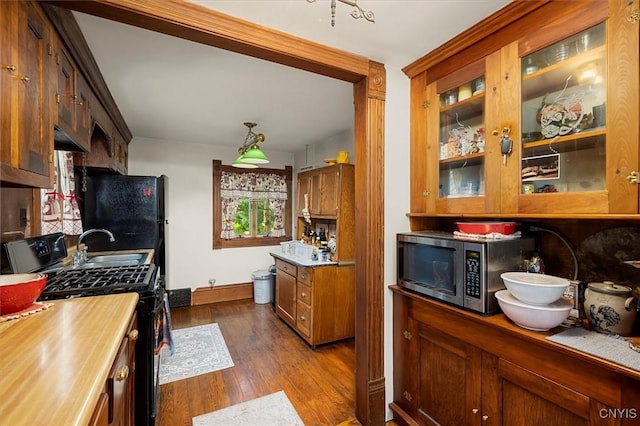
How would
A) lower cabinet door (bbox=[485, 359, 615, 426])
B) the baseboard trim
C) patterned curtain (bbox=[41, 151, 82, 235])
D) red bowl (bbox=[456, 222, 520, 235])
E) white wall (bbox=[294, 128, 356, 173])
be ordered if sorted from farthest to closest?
1. the baseboard trim
2. white wall (bbox=[294, 128, 356, 173])
3. patterned curtain (bbox=[41, 151, 82, 235])
4. red bowl (bbox=[456, 222, 520, 235])
5. lower cabinet door (bbox=[485, 359, 615, 426])

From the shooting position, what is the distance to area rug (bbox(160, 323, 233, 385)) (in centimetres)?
257

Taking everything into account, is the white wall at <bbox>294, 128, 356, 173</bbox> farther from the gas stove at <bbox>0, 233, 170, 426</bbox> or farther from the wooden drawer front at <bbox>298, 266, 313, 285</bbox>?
the gas stove at <bbox>0, 233, 170, 426</bbox>

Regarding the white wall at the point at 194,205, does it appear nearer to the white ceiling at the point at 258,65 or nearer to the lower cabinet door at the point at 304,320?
the white ceiling at the point at 258,65

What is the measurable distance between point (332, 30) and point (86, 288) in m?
1.89

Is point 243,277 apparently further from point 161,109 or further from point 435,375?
point 435,375

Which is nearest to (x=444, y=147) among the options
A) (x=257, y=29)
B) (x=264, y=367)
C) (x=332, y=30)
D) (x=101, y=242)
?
(x=332, y=30)

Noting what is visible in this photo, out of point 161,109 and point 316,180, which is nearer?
point 161,109

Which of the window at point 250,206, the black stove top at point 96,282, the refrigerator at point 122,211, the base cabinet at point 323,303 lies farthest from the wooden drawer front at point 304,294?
the window at point 250,206

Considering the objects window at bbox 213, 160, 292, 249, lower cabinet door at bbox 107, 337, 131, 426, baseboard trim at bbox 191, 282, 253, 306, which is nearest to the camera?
lower cabinet door at bbox 107, 337, 131, 426

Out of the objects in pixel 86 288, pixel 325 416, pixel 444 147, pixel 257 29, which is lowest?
pixel 325 416

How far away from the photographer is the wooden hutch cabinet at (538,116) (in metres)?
1.14

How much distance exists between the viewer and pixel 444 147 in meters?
1.88

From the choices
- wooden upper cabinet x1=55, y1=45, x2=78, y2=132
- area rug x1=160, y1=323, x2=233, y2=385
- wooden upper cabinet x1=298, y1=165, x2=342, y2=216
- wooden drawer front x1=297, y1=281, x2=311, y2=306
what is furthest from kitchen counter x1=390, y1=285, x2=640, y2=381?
wooden upper cabinet x1=55, y1=45, x2=78, y2=132

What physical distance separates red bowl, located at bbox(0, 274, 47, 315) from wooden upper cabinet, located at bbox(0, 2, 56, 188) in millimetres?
404
